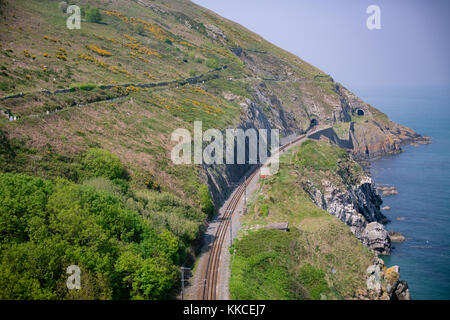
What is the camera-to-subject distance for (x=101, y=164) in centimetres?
4491

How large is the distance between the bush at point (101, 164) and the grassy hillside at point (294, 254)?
18.3 metres

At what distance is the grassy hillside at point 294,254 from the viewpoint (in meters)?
37.8

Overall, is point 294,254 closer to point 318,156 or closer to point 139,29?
point 318,156

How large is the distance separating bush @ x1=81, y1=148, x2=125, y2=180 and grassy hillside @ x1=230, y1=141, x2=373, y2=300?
60.1 ft

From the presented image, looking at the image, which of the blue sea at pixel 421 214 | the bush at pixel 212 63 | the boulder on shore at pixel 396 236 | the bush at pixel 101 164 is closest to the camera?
the bush at pixel 101 164

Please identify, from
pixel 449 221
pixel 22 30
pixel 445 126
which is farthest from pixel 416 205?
pixel 445 126

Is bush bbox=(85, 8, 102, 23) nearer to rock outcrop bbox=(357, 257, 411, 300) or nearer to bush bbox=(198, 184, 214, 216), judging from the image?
bush bbox=(198, 184, 214, 216)

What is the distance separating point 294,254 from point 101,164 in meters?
26.8

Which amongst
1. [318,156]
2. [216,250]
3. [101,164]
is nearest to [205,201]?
[216,250]

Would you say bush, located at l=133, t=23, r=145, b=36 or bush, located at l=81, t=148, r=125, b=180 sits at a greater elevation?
bush, located at l=133, t=23, r=145, b=36

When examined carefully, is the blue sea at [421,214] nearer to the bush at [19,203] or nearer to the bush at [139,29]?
the bush at [19,203]

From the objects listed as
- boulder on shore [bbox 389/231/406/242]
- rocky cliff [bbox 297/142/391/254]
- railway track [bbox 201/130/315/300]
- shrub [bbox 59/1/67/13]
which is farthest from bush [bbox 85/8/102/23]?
boulder on shore [bbox 389/231/406/242]

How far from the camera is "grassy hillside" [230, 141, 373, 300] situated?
3784 cm

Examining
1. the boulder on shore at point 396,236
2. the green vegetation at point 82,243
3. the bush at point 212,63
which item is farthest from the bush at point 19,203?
the bush at point 212,63
